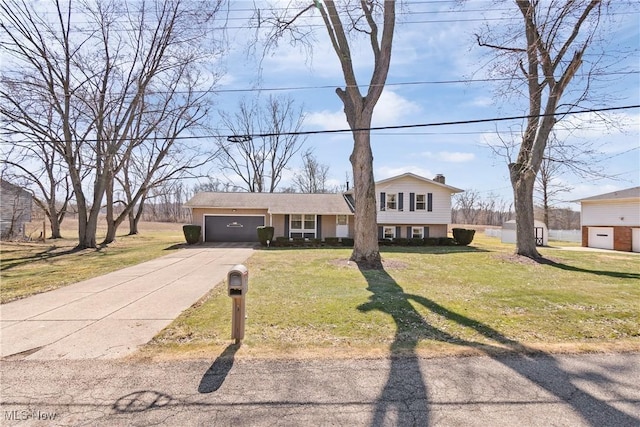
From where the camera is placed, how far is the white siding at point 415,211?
21.1 m

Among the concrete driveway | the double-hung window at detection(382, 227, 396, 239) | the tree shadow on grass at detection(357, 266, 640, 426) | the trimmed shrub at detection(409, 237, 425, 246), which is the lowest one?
the concrete driveway

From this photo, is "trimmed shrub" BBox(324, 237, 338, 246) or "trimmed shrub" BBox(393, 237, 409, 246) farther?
"trimmed shrub" BBox(393, 237, 409, 246)

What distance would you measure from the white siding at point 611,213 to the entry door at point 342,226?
53.2ft

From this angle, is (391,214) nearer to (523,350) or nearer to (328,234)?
(328,234)

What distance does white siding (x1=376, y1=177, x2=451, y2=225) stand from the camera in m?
21.1

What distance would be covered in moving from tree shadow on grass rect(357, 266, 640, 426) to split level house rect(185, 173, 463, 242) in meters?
14.9

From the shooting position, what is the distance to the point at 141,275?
9.20 metres

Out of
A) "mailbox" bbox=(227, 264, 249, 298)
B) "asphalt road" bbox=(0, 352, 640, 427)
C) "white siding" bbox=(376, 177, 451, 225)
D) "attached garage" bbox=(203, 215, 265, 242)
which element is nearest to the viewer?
"asphalt road" bbox=(0, 352, 640, 427)

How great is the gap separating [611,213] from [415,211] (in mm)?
11968

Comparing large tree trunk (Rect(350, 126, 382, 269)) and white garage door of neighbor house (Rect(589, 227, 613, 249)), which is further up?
large tree trunk (Rect(350, 126, 382, 269))

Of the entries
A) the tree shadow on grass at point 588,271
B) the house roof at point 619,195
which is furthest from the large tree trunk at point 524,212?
the house roof at point 619,195

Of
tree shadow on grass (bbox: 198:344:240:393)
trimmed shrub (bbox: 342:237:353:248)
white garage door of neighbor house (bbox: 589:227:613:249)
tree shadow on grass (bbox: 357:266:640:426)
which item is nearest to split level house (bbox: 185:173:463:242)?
trimmed shrub (bbox: 342:237:353:248)

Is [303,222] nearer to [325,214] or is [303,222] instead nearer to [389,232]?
[325,214]

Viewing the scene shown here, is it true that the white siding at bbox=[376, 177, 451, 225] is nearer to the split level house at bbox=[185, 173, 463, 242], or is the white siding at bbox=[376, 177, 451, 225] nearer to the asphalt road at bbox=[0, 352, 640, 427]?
the split level house at bbox=[185, 173, 463, 242]
